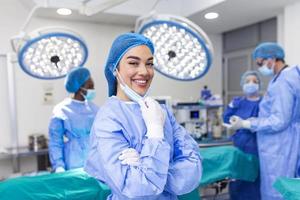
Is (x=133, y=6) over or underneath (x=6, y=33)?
over

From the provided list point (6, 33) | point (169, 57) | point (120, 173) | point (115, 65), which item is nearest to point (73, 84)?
point (169, 57)

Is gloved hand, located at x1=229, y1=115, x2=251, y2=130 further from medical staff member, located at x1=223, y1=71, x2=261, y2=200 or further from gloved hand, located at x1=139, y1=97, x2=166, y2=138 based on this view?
gloved hand, located at x1=139, y1=97, x2=166, y2=138

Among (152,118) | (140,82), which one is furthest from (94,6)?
(152,118)

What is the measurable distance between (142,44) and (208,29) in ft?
11.4

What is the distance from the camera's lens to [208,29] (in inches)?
169

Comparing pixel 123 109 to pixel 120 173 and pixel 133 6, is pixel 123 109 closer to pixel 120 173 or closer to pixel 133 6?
pixel 120 173

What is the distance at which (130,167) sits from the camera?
2.86 ft

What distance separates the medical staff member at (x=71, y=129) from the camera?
82.7 inches

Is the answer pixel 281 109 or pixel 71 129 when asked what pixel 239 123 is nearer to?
pixel 281 109

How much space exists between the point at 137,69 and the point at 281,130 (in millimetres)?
1512

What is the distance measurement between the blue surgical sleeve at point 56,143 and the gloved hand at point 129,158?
4.37 ft

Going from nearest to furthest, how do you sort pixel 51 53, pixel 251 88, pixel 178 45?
pixel 178 45, pixel 51 53, pixel 251 88

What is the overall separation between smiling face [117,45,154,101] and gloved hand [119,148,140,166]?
236 millimetres

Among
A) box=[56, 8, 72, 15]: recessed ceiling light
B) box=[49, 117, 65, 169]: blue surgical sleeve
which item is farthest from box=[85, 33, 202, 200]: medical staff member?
box=[56, 8, 72, 15]: recessed ceiling light
